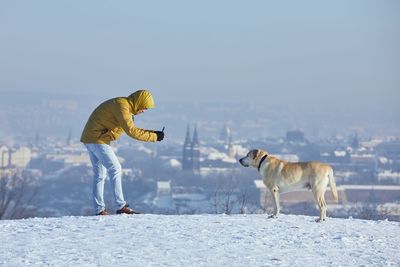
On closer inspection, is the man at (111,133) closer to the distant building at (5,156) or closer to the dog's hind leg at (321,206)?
the dog's hind leg at (321,206)

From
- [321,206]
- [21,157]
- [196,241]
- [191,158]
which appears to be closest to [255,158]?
[321,206]

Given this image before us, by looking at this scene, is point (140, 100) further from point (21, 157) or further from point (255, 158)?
point (21, 157)

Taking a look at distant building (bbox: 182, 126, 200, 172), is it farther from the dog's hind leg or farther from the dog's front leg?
the dog's hind leg

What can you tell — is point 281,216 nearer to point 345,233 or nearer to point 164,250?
point 345,233

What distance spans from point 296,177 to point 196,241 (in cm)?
195

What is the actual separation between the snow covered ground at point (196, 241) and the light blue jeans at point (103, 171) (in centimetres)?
49

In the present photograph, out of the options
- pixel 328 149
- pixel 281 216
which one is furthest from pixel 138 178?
pixel 281 216

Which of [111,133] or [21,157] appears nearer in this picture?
[111,133]

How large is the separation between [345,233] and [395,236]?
1.78 feet

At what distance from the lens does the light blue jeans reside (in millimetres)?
11672

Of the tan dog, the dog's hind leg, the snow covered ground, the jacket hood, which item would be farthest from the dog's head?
the jacket hood

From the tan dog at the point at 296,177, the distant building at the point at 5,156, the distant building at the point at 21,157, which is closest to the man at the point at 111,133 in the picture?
the tan dog at the point at 296,177

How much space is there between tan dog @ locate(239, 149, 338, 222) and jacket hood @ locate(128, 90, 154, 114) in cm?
136

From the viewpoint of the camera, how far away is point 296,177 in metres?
11.6
